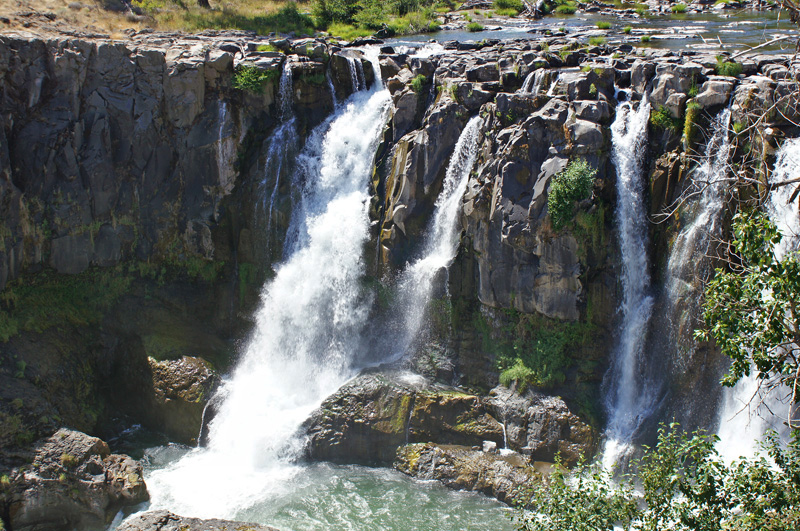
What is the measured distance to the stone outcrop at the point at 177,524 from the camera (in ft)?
53.4

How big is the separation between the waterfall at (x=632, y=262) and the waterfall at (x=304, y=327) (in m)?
8.69

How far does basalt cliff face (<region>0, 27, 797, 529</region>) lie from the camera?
19875 millimetres

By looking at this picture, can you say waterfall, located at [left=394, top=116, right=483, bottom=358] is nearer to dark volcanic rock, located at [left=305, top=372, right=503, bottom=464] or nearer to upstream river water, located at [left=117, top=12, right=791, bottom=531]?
upstream river water, located at [left=117, top=12, right=791, bottom=531]

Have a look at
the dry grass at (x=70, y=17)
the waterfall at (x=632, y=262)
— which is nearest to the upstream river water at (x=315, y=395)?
the waterfall at (x=632, y=262)

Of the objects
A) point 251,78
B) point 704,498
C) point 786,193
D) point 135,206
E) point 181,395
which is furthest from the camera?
point 251,78

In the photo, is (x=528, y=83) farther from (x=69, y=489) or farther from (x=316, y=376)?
(x=69, y=489)

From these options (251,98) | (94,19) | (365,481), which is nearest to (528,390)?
(365,481)

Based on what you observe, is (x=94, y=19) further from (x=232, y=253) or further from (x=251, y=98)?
(x=232, y=253)

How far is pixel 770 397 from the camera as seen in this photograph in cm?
1712

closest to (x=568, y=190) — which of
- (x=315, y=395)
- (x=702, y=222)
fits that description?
(x=702, y=222)

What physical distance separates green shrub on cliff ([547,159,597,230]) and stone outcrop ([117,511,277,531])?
1151 centimetres

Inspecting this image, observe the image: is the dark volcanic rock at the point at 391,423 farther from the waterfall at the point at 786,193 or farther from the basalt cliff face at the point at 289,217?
the waterfall at the point at 786,193

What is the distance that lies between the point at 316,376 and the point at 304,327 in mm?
1790

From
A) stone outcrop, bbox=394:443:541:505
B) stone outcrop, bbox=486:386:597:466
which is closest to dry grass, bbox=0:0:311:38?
stone outcrop, bbox=394:443:541:505
